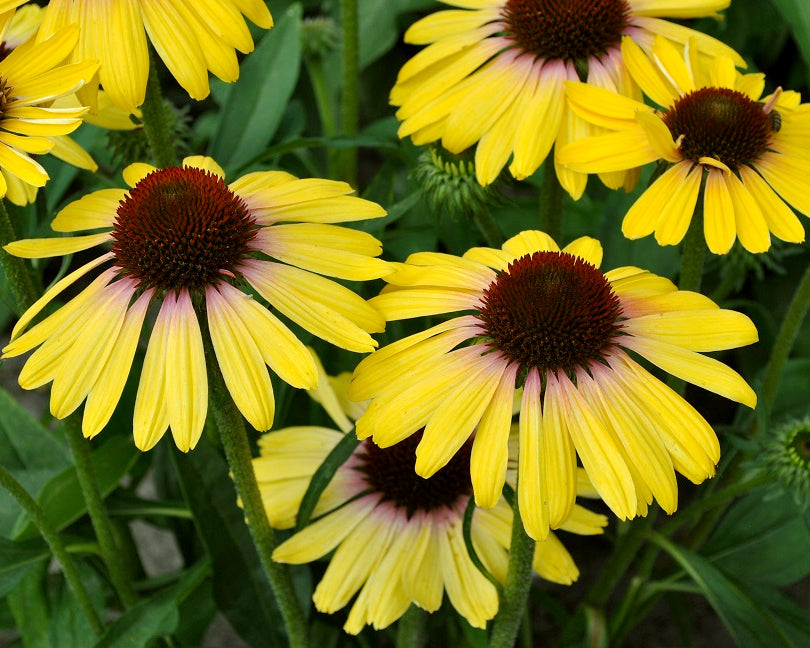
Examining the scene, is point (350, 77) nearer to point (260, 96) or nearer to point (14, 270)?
point (260, 96)

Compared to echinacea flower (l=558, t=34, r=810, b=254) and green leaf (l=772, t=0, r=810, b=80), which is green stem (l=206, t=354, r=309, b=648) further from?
green leaf (l=772, t=0, r=810, b=80)

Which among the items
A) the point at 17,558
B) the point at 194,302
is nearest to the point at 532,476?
the point at 194,302

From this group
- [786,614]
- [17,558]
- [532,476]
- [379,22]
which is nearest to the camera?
[532,476]

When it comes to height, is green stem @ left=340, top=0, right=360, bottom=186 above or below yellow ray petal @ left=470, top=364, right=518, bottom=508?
above

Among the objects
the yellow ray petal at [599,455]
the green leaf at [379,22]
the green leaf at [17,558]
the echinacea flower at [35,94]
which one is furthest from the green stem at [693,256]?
the green leaf at [379,22]

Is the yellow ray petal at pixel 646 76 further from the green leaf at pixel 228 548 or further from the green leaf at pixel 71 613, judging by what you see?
the green leaf at pixel 71 613

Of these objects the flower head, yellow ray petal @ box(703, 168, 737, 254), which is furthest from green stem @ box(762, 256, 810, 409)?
yellow ray petal @ box(703, 168, 737, 254)

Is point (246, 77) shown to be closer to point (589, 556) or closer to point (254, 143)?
point (254, 143)
